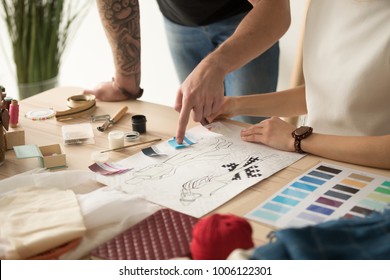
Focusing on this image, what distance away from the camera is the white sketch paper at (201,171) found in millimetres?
1312

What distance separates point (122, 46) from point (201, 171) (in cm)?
75

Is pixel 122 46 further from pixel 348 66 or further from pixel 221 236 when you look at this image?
pixel 221 236

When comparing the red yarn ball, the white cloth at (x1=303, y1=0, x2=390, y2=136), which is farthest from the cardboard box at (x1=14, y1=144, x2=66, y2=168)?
the white cloth at (x1=303, y1=0, x2=390, y2=136)

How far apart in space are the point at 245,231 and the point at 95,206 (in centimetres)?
35

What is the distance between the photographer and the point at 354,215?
3.97ft

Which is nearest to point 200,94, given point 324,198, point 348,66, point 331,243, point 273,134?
point 273,134

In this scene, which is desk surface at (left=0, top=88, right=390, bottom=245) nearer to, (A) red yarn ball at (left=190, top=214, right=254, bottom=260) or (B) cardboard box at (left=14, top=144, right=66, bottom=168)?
(B) cardboard box at (left=14, top=144, right=66, bottom=168)

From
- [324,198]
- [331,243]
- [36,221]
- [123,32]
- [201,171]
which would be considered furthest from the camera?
[123,32]

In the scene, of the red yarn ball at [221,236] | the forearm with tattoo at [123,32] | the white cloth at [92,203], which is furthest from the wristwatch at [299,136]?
the forearm with tattoo at [123,32]

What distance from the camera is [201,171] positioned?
4.74 ft

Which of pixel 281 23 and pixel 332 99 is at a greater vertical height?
pixel 281 23

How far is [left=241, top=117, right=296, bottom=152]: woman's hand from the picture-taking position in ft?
5.13
